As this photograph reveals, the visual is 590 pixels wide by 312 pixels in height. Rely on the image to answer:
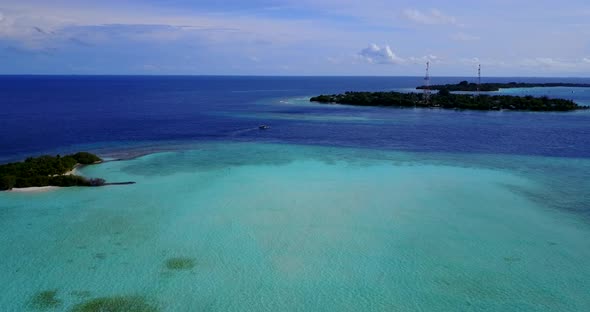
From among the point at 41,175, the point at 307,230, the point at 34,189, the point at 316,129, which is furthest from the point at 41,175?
the point at 316,129

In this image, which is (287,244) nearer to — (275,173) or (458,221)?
(458,221)

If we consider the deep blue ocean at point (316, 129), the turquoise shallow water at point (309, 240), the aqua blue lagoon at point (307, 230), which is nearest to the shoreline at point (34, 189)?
the aqua blue lagoon at point (307, 230)

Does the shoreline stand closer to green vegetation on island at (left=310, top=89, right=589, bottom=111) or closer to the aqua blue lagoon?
the aqua blue lagoon

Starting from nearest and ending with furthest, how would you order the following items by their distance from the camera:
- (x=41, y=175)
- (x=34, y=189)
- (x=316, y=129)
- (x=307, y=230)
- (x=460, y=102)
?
(x=307, y=230) → (x=34, y=189) → (x=41, y=175) → (x=316, y=129) → (x=460, y=102)

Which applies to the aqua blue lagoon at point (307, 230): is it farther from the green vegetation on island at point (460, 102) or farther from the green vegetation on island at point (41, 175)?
the green vegetation on island at point (460, 102)

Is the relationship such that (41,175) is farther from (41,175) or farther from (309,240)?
(309,240)

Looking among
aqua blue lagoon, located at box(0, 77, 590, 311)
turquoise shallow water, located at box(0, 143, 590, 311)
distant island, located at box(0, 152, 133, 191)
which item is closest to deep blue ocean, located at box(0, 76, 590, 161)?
aqua blue lagoon, located at box(0, 77, 590, 311)

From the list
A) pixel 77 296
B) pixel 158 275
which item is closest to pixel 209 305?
pixel 158 275
